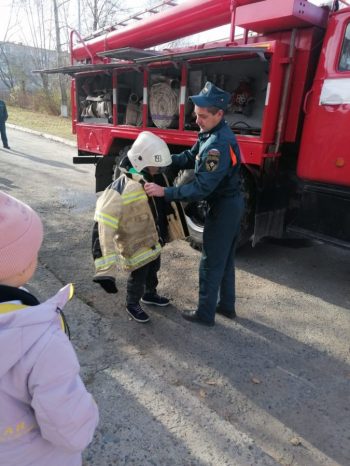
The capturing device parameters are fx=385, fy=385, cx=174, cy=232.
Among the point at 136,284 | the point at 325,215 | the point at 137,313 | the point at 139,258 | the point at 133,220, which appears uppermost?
the point at 133,220

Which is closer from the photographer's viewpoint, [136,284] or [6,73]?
[136,284]

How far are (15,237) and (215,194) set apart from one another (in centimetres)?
201

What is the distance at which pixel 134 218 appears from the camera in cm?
275

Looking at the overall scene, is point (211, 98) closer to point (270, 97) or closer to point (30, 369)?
point (270, 97)

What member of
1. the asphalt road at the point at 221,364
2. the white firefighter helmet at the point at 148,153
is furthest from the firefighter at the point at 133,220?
the asphalt road at the point at 221,364

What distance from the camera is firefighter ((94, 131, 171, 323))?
8.23 ft

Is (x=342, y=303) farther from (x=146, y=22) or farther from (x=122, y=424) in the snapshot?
(x=146, y=22)

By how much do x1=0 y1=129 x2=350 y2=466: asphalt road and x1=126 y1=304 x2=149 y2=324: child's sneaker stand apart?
57 millimetres

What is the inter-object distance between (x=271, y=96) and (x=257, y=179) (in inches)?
32.4

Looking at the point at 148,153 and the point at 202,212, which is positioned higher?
the point at 148,153

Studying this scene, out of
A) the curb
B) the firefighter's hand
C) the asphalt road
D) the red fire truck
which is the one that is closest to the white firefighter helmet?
the firefighter's hand

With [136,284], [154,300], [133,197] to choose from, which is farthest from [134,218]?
[154,300]

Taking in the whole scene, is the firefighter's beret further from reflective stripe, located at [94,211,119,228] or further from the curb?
the curb

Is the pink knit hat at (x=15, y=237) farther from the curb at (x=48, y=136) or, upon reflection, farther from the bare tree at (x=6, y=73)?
the bare tree at (x=6, y=73)
